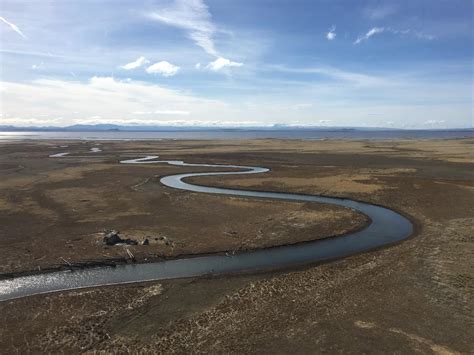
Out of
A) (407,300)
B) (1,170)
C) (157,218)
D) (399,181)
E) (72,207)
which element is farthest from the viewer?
(1,170)

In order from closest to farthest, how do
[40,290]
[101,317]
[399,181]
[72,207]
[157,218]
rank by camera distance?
[101,317] < [40,290] < [157,218] < [72,207] < [399,181]

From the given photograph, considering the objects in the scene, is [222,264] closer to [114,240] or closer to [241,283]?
[241,283]

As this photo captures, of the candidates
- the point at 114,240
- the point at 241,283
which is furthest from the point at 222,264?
the point at 114,240

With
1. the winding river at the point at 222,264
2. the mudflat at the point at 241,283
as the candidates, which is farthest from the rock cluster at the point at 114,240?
the winding river at the point at 222,264

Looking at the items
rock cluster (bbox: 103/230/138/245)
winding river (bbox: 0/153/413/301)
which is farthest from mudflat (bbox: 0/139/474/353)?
winding river (bbox: 0/153/413/301)

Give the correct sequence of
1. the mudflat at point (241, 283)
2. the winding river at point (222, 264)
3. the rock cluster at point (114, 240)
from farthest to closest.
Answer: the rock cluster at point (114, 240), the winding river at point (222, 264), the mudflat at point (241, 283)

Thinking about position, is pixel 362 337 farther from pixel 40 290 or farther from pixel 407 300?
pixel 40 290

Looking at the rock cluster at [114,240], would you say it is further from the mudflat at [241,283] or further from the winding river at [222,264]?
the winding river at [222,264]

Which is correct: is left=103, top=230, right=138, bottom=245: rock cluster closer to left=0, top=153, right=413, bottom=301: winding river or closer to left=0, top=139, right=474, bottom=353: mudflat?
left=0, top=139, right=474, bottom=353: mudflat

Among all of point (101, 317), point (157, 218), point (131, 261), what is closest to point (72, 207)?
point (157, 218)
